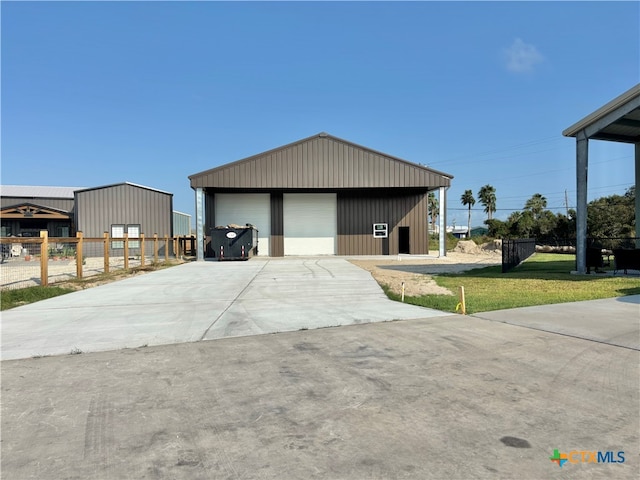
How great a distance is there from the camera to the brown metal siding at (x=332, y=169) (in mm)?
28859

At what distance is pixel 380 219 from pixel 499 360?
27229mm

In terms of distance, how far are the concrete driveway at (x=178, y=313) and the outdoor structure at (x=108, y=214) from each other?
21.2m

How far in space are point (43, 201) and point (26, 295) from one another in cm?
3500

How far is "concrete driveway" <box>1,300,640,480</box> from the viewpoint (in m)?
2.80

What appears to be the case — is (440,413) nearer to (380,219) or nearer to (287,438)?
(287,438)

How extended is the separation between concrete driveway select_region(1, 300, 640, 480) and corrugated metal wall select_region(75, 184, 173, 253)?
29733 millimetres

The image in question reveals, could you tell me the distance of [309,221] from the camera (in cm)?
3212

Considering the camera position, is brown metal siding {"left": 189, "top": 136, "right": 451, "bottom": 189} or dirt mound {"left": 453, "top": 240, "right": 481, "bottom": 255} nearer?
brown metal siding {"left": 189, "top": 136, "right": 451, "bottom": 189}

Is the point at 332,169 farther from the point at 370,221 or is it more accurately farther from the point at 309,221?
the point at 370,221

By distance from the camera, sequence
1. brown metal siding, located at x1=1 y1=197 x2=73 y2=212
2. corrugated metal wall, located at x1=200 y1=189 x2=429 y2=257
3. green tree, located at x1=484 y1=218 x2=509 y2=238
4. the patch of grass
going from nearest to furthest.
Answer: the patch of grass < corrugated metal wall, located at x1=200 y1=189 x2=429 y2=257 < brown metal siding, located at x1=1 y1=197 x2=73 y2=212 < green tree, located at x1=484 y1=218 x2=509 y2=238

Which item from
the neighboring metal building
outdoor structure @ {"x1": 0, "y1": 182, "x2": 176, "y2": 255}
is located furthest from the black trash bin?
the neighboring metal building

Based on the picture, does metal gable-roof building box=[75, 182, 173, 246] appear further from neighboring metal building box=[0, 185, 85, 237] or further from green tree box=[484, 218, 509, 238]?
green tree box=[484, 218, 509, 238]

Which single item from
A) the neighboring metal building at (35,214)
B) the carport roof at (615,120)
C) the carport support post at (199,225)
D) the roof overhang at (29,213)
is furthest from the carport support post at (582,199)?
the roof overhang at (29,213)

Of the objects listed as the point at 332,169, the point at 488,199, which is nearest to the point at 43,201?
the point at 332,169
